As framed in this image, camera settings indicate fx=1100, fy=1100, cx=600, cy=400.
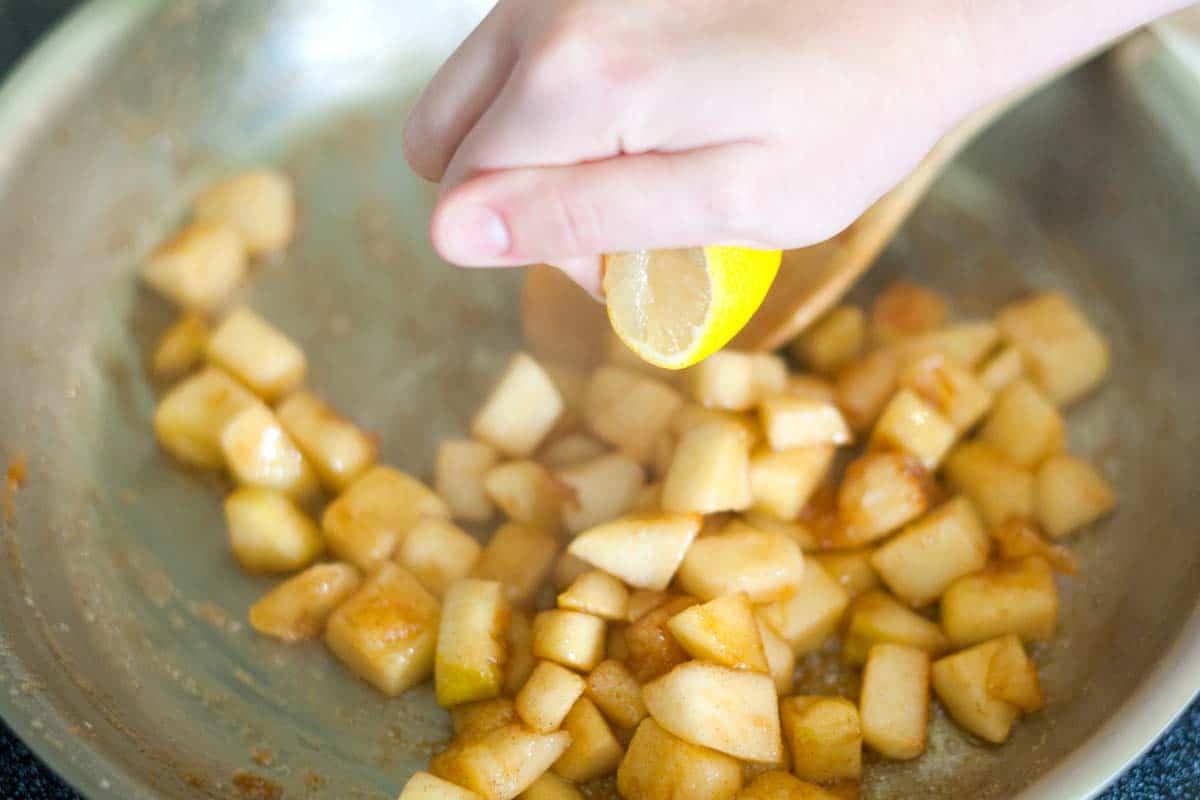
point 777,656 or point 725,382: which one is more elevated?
point 725,382

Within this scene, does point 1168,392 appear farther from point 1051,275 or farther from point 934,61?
point 934,61

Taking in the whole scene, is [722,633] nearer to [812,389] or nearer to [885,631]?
[885,631]

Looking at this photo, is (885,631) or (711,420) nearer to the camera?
(885,631)

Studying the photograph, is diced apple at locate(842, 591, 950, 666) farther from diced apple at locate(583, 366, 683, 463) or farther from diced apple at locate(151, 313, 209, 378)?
diced apple at locate(151, 313, 209, 378)

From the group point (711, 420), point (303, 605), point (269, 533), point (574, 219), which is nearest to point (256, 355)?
point (269, 533)

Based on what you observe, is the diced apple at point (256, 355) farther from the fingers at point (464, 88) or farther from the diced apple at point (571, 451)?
the fingers at point (464, 88)

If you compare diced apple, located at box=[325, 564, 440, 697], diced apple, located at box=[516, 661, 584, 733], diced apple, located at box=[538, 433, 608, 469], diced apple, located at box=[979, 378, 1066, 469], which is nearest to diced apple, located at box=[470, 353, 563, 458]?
diced apple, located at box=[538, 433, 608, 469]

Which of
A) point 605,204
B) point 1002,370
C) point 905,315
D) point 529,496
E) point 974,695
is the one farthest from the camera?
point 905,315
